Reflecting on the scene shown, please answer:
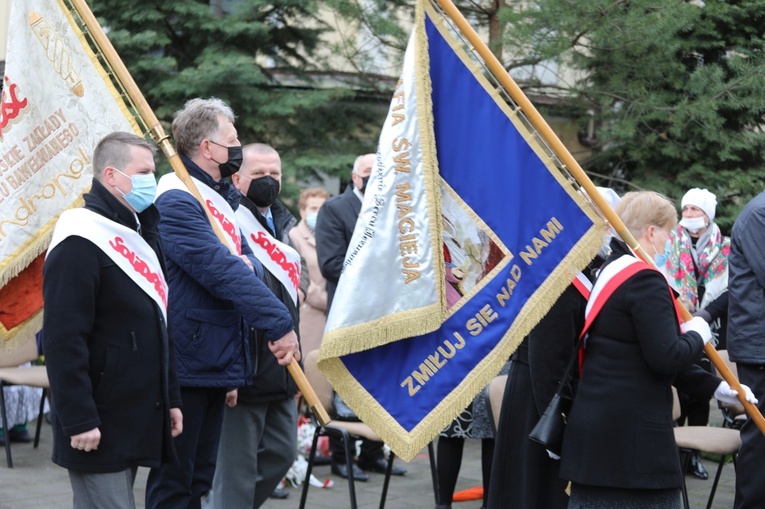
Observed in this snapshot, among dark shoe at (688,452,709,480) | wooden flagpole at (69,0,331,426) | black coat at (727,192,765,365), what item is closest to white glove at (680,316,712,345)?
black coat at (727,192,765,365)

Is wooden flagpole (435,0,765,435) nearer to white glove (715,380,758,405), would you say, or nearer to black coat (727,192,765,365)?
white glove (715,380,758,405)

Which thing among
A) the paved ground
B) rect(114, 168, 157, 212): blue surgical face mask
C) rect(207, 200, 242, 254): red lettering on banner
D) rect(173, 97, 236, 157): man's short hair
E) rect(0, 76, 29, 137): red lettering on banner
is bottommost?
the paved ground

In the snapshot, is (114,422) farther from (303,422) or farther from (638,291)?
(303,422)

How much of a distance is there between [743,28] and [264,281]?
211 inches

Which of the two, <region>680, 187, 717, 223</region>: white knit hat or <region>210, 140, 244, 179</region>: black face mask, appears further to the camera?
<region>680, 187, 717, 223</region>: white knit hat

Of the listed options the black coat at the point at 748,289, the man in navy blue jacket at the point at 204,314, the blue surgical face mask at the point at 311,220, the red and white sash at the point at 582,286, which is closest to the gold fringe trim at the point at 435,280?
the man in navy blue jacket at the point at 204,314

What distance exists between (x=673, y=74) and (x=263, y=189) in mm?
4749

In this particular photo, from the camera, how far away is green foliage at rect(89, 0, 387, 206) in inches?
390

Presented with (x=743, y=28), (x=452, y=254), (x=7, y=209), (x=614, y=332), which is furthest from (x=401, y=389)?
(x=743, y=28)

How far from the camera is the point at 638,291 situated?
4.11m

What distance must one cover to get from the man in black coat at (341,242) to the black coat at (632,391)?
11.7 ft

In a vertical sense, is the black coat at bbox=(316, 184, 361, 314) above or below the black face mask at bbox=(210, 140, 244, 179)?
below

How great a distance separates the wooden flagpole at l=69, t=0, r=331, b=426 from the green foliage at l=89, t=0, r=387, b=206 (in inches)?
179

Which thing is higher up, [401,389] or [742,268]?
[742,268]
